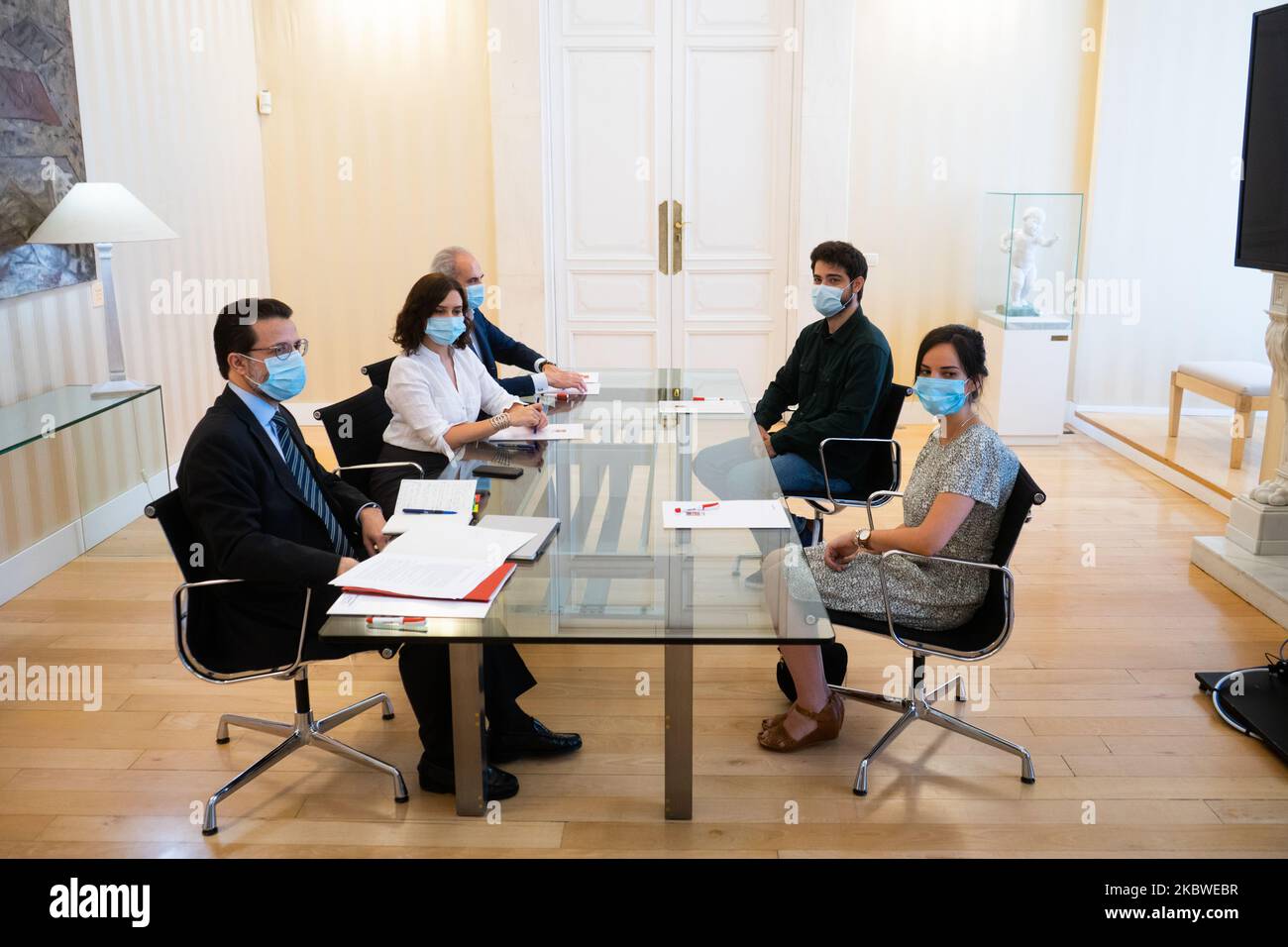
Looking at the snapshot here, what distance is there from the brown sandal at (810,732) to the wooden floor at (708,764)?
3 cm

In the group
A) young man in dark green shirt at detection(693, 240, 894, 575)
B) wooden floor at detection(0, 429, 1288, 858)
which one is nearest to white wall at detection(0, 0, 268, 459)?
wooden floor at detection(0, 429, 1288, 858)

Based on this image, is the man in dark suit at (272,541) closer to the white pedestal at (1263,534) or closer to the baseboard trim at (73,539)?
the baseboard trim at (73,539)

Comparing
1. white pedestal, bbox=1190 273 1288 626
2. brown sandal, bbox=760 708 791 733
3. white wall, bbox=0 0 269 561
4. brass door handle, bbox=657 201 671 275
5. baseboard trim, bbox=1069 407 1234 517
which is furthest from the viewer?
brass door handle, bbox=657 201 671 275

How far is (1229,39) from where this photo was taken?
A: 22.7ft

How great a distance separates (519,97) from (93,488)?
3.27 meters

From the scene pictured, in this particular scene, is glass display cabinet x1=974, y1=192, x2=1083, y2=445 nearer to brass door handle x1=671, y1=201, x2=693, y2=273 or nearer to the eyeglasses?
brass door handle x1=671, y1=201, x2=693, y2=273

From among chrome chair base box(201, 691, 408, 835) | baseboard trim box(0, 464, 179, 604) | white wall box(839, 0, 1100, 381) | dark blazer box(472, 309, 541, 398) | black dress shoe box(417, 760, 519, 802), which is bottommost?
black dress shoe box(417, 760, 519, 802)

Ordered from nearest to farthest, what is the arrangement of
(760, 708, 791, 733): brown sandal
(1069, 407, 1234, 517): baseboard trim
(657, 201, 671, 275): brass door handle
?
1. (760, 708, 791, 733): brown sandal
2. (1069, 407, 1234, 517): baseboard trim
3. (657, 201, 671, 275): brass door handle

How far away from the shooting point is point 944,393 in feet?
10.5

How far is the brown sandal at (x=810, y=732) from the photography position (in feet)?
11.1

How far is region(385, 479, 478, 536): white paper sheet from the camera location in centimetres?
299

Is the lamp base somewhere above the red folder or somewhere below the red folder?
above

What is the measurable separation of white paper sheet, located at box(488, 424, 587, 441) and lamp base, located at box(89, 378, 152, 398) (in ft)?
6.74

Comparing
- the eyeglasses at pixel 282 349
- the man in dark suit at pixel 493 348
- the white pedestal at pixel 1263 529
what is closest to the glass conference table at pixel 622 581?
the eyeglasses at pixel 282 349
